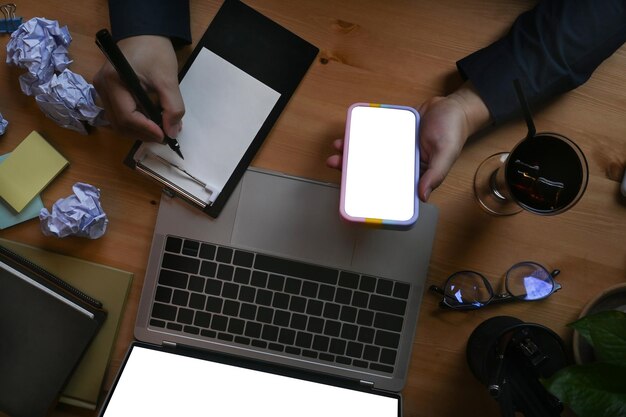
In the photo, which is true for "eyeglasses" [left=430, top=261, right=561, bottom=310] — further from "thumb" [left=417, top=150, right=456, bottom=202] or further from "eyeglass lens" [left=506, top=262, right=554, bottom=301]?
"thumb" [left=417, top=150, right=456, bottom=202]

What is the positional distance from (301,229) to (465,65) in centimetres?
33

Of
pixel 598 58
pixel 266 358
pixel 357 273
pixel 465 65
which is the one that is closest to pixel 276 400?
pixel 266 358

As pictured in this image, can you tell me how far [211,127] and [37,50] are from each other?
0.85 feet

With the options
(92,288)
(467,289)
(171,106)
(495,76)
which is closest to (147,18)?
(171,106)

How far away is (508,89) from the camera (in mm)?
725

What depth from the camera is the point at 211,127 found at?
73 cm

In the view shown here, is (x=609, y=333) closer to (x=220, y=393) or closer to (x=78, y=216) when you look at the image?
(x=220, y=393)

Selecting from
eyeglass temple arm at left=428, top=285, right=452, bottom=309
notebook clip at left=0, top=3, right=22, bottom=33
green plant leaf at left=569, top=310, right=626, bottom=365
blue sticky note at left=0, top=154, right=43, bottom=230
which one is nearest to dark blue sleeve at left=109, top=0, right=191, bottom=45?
notebook clip at left=0, top=3, right=22, bottom=33

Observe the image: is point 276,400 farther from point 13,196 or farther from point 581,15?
point 581,15

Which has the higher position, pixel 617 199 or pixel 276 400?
pixel 617 199

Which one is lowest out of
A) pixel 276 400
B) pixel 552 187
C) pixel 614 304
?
pixel 276 400

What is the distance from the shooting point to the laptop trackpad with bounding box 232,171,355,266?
73 centimetres

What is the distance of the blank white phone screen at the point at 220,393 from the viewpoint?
0.68m

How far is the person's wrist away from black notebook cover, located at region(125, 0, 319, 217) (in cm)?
23
